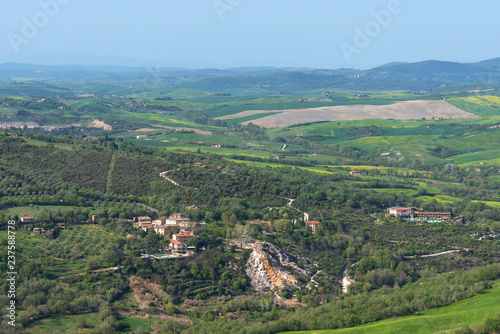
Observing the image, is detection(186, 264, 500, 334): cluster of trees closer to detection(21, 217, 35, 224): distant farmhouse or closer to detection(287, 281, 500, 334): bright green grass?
detection(287, 281, 500, 334): bright green grass

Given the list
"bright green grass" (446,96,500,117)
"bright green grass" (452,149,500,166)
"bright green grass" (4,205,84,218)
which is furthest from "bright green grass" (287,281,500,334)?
"bright green grass" (446,96,500,117)

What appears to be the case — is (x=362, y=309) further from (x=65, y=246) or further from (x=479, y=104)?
(x=479, y=104)

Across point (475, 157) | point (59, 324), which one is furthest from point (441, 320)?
point (475, 157)

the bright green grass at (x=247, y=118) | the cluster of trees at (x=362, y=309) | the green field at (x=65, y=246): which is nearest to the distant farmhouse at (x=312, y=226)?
the cluster of trees at (x=362, y=309)

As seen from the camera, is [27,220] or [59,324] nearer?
[59,324]

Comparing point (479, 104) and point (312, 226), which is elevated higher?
point (479, 104)

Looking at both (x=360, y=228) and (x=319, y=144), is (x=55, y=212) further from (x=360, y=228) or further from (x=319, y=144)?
(x=319, y=144)

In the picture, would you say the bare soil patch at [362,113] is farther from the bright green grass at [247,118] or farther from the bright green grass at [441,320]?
the bright green grass at [441,320]
